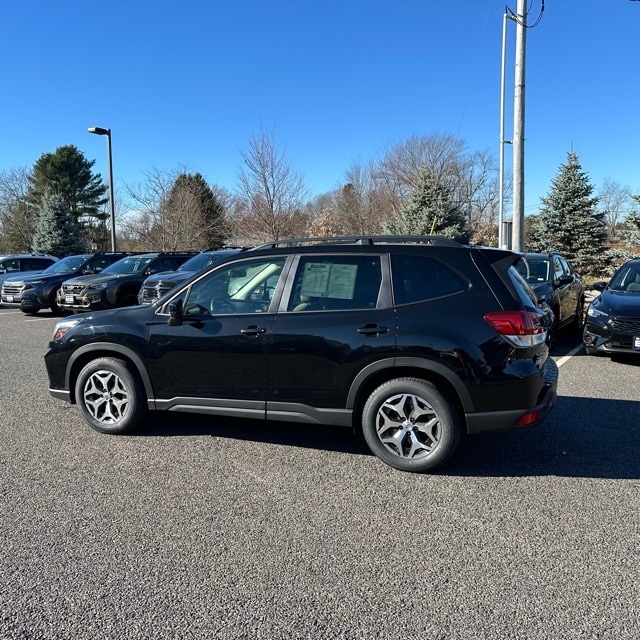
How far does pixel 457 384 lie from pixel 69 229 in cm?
3925

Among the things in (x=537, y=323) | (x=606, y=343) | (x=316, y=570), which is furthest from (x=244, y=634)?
(x=606, y=343)

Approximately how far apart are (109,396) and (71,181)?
52305 mm

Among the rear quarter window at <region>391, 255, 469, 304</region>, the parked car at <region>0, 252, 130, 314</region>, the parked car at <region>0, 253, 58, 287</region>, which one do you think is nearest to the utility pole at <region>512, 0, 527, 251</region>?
the rear quarter window at <region>391, 255, 469, 304</region>

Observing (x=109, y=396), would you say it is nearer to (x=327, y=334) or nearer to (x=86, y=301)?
(x=327, y=334)

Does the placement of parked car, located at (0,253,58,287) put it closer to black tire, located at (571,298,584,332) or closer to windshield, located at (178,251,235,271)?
windshield, located at (178,251,235,271)

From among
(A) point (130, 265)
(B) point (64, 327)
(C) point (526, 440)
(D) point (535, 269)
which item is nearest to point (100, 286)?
(A) point (130, 265)

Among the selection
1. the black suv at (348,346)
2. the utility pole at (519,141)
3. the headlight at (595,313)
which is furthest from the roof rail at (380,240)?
the utility pole at (519,141)

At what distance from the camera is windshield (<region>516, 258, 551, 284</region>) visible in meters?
9.89

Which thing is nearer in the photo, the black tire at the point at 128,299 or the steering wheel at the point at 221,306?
the steering wheel at the point at 221,306

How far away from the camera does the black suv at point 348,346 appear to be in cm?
395

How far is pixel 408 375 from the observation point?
412 centimetres

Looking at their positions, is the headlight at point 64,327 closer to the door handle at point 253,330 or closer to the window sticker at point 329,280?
the door handle at point 253,330

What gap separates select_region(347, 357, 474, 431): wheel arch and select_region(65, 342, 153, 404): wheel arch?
1.86 metres

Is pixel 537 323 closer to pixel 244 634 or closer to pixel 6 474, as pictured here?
pixel 244 634
